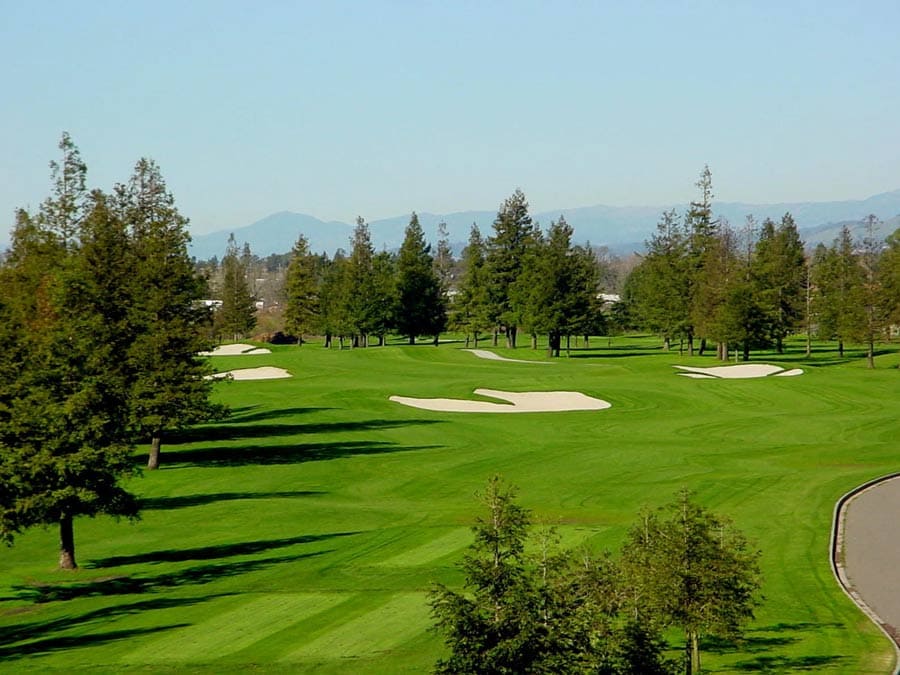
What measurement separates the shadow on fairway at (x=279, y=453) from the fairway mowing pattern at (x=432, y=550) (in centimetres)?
1677

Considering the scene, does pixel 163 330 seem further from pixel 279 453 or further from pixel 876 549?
pixel 876 549

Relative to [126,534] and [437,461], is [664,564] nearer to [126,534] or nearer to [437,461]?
[126,534]

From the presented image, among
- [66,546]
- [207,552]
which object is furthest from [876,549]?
[66,546]

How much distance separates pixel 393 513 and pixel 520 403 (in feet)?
105

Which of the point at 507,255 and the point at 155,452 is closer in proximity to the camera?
the point at 155,452

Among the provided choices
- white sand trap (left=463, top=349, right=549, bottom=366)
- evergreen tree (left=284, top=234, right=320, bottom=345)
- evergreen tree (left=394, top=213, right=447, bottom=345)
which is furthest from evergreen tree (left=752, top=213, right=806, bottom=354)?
evergreen tree (left=284, top=234, right=320, bottom=345)

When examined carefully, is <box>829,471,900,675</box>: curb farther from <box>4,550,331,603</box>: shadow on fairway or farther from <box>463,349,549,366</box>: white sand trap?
<box>463,349,549,366</box>: white sand trap

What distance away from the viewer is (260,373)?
91.6 meters

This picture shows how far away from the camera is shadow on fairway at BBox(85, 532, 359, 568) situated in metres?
33.3

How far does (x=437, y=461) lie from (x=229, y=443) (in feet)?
42.4

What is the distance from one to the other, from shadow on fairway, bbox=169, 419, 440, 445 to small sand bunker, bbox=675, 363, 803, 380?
30726 millimetres

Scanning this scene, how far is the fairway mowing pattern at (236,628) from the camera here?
2323 cm

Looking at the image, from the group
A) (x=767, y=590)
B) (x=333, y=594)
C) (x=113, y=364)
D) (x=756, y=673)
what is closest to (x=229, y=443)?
(x=113, y=364)

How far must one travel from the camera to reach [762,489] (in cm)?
4212
